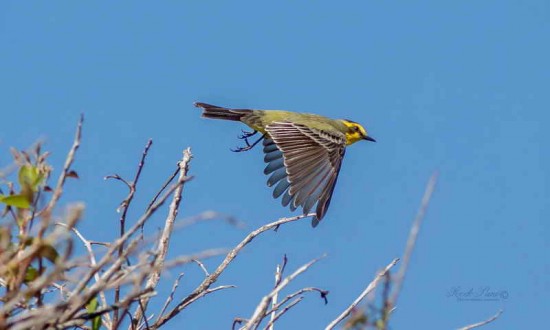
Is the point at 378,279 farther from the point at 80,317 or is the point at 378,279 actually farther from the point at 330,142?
the point at 330,142

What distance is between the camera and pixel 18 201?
2.58 metres

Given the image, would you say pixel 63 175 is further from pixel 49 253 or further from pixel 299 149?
pixel 299 149

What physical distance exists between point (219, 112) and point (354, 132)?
189 centimetres

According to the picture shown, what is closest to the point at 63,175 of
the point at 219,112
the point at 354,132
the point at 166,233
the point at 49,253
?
the point at 49,253

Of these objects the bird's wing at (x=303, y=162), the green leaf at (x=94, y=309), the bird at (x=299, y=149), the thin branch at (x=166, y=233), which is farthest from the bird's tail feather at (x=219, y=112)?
the green leaf at (x=94, y=309)

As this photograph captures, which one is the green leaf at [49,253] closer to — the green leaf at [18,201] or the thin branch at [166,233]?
the green leaf at [18,201]

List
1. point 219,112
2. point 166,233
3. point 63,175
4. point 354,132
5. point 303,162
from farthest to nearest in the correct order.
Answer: point 354,132
point 219,112
point 303,162
point 166,233
point 63,175

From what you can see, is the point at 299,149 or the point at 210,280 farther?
the point at 299,149

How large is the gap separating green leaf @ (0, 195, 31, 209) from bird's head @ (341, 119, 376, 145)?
29.0 ft

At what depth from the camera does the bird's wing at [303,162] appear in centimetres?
808

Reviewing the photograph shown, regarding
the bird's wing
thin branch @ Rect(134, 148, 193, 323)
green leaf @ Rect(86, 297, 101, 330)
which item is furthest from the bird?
green leaf @ Rect(86, 297, 101, 330)

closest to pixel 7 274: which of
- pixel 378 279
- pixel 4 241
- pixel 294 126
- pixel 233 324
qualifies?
pixel 4 241

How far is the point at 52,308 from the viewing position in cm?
208

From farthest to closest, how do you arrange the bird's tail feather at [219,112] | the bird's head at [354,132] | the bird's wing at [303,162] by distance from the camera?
the bird's head at [354,132]
the bird's tail feather at [219,112]
the bird's wing at [303,162]
